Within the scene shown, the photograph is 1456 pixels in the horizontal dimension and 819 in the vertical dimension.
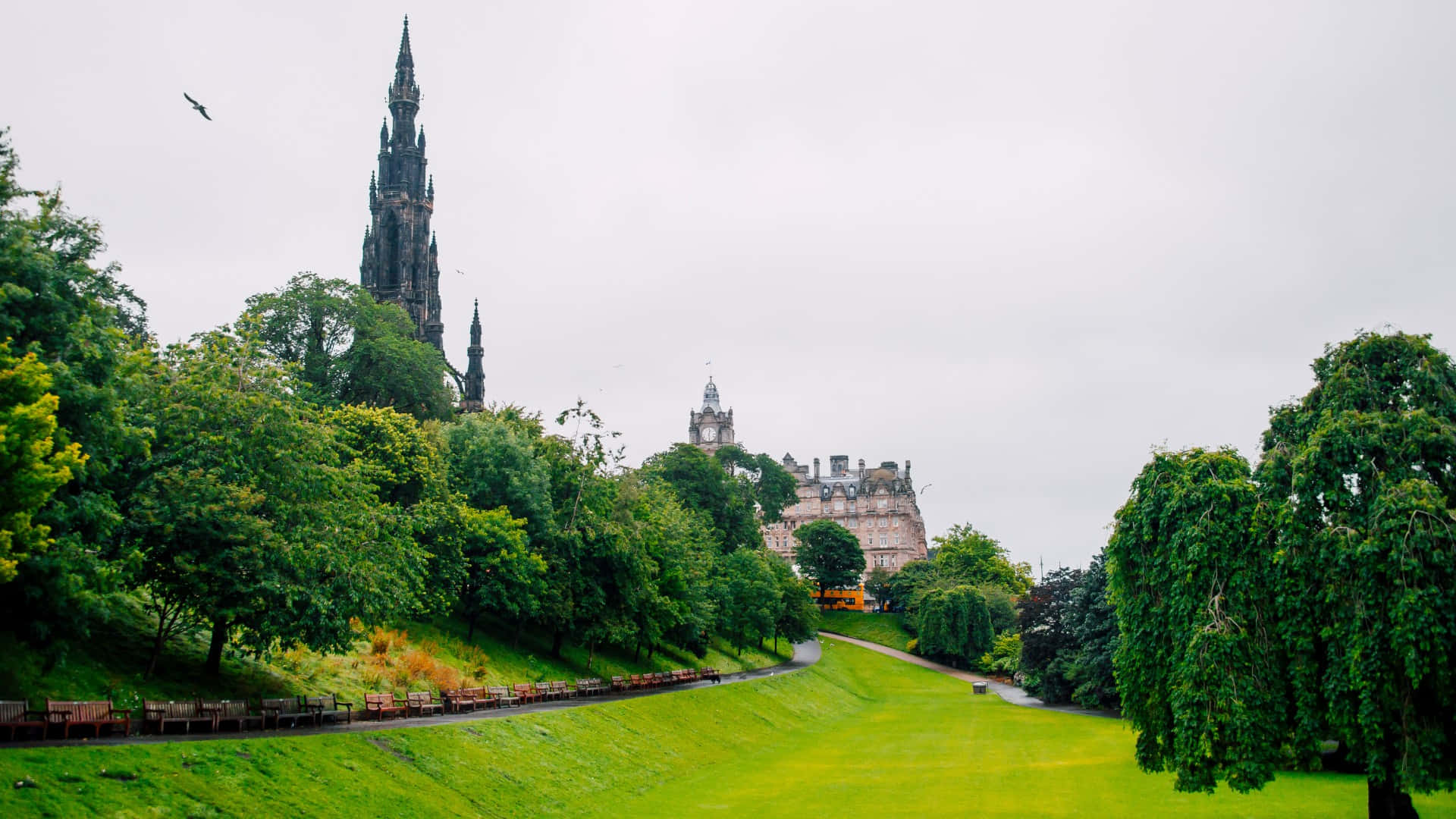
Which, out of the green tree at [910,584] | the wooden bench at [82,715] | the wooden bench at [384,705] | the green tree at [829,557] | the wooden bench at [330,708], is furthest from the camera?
the green tree at [829,557]

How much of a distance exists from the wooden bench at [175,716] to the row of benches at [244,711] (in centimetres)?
2

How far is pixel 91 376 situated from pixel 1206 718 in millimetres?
26153

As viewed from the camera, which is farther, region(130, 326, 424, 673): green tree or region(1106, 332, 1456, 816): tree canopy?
region(130, 326, 424, 673): green tree

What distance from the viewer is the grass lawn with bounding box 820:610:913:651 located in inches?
4124

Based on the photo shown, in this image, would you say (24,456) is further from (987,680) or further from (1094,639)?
(987,680)

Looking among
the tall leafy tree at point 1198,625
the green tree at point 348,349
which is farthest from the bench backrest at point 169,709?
the green tree at point 348,349

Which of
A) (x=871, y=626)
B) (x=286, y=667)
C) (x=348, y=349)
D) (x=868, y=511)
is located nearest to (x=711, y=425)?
(x=868, y=511)

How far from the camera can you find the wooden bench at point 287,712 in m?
27.3

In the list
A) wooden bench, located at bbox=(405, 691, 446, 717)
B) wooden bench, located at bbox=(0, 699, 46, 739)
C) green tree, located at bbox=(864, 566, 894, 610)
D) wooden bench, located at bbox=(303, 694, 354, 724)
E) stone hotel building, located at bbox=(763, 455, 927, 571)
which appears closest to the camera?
wooden bench, located at bbox=(0, 699, 46, 739)

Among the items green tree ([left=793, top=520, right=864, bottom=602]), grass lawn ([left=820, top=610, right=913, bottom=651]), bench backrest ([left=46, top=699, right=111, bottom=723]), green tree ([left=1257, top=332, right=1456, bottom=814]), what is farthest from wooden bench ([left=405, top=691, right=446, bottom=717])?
green tree ([left=793, top=520, right=864, bottom=602])

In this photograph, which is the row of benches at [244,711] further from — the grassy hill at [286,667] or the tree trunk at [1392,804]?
the tree trunk at [1392,804]

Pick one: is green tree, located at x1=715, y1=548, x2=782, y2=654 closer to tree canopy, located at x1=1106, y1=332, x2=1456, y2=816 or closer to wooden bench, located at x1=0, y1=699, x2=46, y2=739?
tree canopy, located at x1=1106, y1=332, x2=1456, y2=816

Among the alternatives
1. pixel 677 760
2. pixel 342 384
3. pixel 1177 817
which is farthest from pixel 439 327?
pixel 1177 817

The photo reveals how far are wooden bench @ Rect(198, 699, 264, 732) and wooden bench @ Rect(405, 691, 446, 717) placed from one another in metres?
6.08
